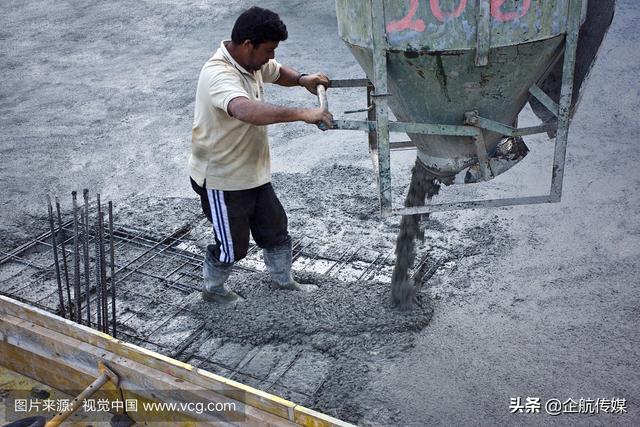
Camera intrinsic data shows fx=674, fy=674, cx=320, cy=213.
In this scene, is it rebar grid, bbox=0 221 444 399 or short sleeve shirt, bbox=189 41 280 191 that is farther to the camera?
rebar grid, bbox=0 221 444 399

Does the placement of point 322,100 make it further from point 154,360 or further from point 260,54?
point 154,360

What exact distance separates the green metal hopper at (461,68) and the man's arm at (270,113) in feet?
0.39

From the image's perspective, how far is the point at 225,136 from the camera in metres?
3.70

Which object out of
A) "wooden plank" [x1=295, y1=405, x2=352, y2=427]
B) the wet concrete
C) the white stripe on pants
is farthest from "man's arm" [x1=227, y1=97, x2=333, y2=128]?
"wooden plank" [x1=295, y1=405, x2=352, y2=427]

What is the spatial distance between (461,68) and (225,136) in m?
1.32

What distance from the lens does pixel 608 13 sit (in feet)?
11.2

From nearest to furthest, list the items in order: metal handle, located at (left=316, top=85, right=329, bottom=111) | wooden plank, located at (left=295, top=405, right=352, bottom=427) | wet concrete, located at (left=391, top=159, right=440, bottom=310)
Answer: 1. wooden plank, located at (left=295, top=405, right=352, bottom=427)
2. metal handle, located at (left=316, top=85, right=329, bottom=111)
3. wet concrete, located at (left=391, top=159, right=440, bottom=310)

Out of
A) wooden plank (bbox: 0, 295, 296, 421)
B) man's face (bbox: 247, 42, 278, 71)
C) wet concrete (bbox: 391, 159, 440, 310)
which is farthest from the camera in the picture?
wet concrete (bbox: 391, 159, 440, 310)

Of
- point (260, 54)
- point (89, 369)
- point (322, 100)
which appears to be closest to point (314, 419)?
point (89, 369)

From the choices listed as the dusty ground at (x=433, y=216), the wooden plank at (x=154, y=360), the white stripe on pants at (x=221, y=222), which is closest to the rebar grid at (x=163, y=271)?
the dusty ground at (x=433, y=216)

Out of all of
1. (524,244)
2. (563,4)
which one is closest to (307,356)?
(524,244)

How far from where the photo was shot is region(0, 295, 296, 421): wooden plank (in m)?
2.71

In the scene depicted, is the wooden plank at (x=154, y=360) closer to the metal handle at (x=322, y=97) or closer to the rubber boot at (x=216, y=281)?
the rubber boot at (x=216, y=281)

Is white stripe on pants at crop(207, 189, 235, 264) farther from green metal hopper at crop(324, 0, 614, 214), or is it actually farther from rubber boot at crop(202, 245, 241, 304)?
green metal hopper at crop(324, 0, 614, 214)
